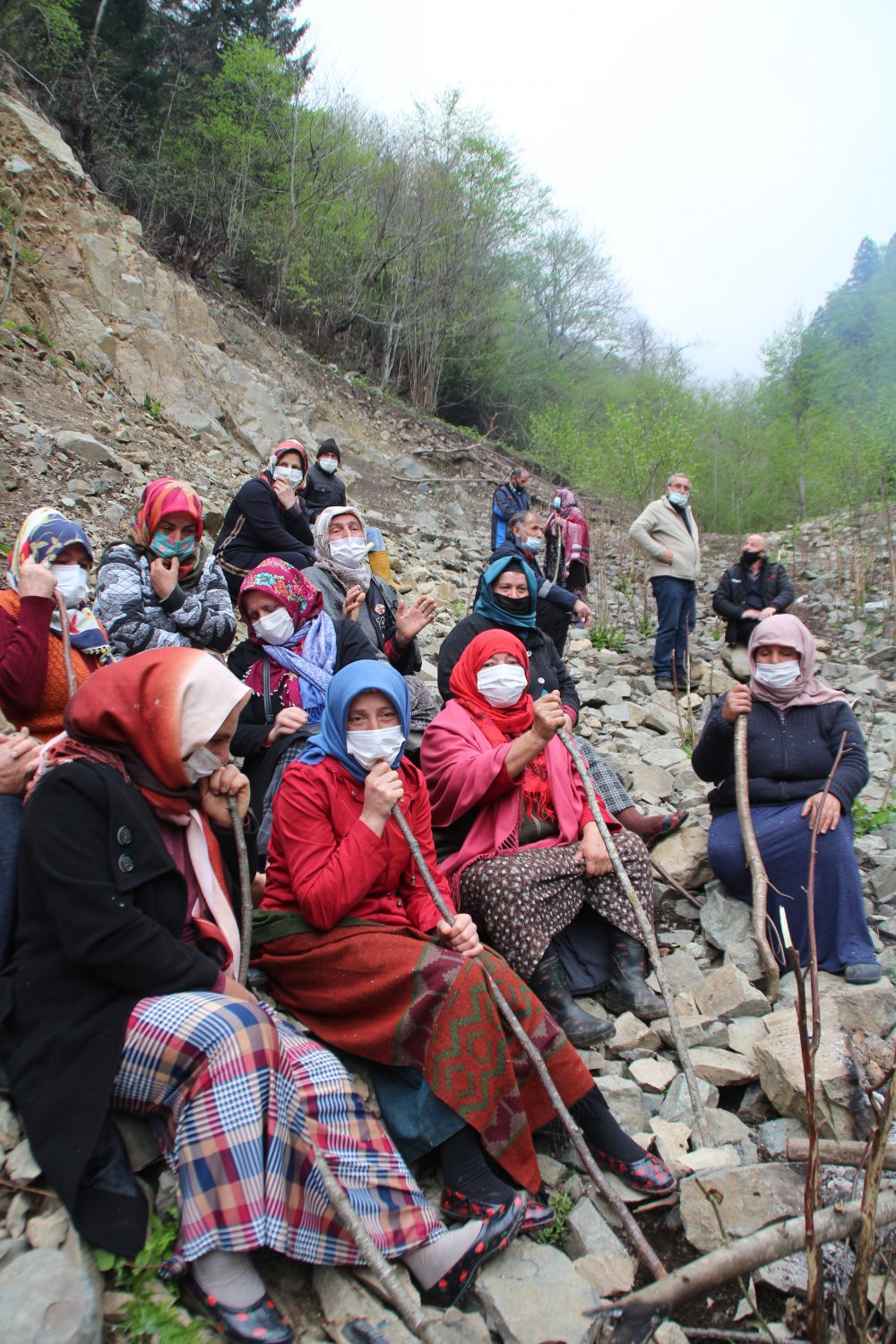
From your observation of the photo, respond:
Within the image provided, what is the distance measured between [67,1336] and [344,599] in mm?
3171

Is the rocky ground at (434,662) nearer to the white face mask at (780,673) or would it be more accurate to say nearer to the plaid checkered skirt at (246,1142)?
the plaid checkered skirt at (246,1142)

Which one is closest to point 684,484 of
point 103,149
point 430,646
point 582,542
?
point 582,542

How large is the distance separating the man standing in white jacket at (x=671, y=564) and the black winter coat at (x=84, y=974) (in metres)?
5.80

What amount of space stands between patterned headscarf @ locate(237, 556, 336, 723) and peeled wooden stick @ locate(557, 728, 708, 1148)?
3.47ft

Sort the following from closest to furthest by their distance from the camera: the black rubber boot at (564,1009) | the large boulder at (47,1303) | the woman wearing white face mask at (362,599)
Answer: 1. the large boulder at (47,1303)
2. the black rubber boot at (564,1009)
3. the woman wearing white face mask at (362,599)

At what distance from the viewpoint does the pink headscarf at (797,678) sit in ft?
11.6

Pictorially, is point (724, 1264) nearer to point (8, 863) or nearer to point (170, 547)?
point (8, 863)

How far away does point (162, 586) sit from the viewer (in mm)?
3438

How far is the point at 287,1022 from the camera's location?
7.28 ft

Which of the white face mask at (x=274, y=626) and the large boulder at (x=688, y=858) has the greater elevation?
the white face mask at (x=274, y=626)

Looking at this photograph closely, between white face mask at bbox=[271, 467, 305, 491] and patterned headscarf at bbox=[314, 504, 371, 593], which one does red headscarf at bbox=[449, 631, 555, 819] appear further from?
white face mask at bbox=[271, 467, 305, 491]

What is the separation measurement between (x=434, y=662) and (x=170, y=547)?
3.62 meters

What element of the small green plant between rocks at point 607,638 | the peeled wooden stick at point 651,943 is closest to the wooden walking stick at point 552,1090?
the peeled wooden stick at point 651,943

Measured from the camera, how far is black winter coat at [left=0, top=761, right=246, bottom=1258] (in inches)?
64.7
